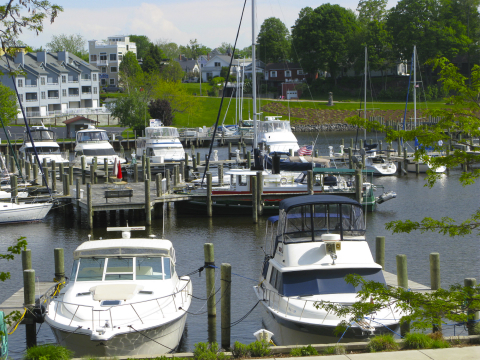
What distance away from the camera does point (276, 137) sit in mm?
48781

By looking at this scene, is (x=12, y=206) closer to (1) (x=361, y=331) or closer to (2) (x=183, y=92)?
(1) (x=361, y=331)

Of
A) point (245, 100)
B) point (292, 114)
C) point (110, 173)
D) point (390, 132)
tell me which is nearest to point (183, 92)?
point (245, 100)

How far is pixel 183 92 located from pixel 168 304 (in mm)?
82253

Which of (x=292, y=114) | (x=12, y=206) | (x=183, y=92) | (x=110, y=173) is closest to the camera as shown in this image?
(x=12, y=206)

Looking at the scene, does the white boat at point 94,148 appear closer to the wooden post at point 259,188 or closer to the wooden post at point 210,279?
the wooden post at point 259,188

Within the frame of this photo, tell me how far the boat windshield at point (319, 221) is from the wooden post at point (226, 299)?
1786 mm

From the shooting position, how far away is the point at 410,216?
3209cm

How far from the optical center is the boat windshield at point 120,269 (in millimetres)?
14695

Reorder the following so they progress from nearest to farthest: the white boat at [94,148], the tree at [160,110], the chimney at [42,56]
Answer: the white boat at [94,148], the tree at [160,110], the chimney at [42,56]

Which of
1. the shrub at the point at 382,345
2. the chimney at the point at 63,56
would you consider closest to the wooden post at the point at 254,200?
the shrub at the point at 382,345

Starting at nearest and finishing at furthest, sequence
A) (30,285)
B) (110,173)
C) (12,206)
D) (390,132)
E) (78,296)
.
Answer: (390,132) → (78,296) → (30,285) → (12,206) → (110,173)

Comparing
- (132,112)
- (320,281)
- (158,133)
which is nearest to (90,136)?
(158,133)

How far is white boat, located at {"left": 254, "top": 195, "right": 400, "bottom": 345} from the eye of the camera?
13.0m

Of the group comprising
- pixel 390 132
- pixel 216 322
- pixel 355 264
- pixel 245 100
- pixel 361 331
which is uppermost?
pixel 245 100
